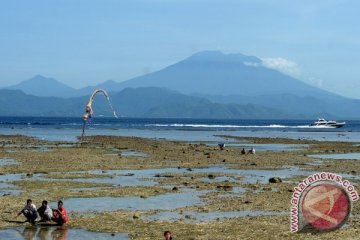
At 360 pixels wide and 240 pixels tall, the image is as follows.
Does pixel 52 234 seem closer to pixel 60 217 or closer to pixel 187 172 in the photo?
pixel 60 217

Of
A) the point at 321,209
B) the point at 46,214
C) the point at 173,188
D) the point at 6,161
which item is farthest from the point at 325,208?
the point at 6,161

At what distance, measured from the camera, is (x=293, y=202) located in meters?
32.4

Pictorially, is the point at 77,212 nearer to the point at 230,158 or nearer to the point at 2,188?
the point at 2,188

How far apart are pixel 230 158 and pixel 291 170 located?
41.4 ft

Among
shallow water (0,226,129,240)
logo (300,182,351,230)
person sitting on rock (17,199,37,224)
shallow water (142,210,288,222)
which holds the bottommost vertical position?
shallow water (0,226,129,240)

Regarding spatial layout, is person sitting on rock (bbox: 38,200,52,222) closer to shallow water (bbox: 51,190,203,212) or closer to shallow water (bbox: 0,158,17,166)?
shallow water (bbox: 51,190,203,212)

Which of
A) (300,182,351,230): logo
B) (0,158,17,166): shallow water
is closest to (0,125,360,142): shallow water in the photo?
(0,158,17,166): shallow water

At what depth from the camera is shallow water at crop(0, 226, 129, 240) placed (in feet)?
81.9

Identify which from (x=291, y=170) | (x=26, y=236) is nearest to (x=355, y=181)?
(x=291, y=170)

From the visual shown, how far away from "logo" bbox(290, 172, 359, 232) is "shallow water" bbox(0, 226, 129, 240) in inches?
322

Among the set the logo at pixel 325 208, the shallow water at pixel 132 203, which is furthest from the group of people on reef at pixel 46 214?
the logo at pixel 325 208

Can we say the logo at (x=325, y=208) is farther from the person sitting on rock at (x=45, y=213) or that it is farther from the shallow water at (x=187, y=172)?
the shallow water at (x=187, y=172)

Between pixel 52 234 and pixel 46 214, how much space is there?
7.78ft

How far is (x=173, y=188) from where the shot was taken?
127ft
